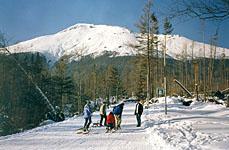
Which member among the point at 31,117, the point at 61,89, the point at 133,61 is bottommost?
the point at 31,117

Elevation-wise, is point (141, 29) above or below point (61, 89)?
above

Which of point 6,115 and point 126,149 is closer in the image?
point 126,149

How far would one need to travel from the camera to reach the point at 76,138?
2009 cm

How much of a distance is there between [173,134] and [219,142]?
415cm

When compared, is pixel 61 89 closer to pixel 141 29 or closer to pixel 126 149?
pixel 141 29

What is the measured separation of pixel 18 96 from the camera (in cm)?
5581

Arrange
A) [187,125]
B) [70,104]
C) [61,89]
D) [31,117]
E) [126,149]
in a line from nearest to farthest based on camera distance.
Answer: [126,149] → [187,125] → [31,117] → [61,89] → [70,104]

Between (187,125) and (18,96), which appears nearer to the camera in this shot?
(187,125)

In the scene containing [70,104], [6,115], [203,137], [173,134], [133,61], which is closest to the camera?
[203,137]

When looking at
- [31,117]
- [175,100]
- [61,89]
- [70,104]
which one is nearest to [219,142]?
[175,100]

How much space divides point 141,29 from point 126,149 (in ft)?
123

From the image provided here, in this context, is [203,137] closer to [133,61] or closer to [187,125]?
[187,125]

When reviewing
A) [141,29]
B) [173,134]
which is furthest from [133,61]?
[173,134]

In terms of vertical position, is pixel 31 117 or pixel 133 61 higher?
pixel 133 61
